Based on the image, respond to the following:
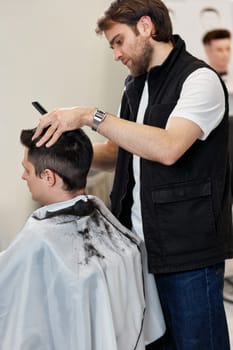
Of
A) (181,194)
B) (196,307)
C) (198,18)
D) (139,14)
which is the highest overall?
(198,18)

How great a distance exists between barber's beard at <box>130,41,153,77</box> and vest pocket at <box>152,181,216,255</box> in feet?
1.29

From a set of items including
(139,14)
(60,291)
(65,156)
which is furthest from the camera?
(139,14)

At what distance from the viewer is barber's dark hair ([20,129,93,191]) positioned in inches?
56.9

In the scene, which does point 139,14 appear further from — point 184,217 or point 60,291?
point 60,291

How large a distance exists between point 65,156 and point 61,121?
5.1 inches

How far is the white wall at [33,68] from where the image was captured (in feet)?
7.36

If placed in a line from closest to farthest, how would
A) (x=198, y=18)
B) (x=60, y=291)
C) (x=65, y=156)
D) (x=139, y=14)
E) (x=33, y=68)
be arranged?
(x=60, y=291) < (x=65, y=156) < (x=139, y=14) < (x=33, y=68) < (x=198, y=18)

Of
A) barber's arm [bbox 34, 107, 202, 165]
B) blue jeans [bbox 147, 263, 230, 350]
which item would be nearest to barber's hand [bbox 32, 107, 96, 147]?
barber's arm [bbox 34, 107, 202, 165]

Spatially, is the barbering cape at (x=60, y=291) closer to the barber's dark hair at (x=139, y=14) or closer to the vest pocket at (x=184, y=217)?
the vest pocket at (x=184, y=217)

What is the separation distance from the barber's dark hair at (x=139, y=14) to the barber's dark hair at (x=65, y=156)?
1.25 ft

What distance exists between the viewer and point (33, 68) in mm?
2348

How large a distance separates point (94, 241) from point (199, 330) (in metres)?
0.41

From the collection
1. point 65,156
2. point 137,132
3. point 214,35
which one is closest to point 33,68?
point 65,156

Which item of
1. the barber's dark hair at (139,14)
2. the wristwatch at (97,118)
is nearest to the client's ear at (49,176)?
the wristwatch at (97,118)
